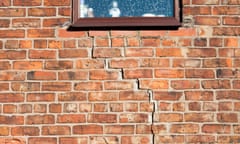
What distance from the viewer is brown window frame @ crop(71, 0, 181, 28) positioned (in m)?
3.05

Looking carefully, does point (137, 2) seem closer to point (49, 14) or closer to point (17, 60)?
point (49, 14)

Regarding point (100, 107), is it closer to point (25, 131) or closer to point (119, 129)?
point (119, 129)

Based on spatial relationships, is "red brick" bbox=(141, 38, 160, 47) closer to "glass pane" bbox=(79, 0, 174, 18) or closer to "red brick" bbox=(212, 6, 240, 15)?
"glass pane" bbox=(79, 0, 174, 18)

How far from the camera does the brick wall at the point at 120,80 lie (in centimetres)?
299

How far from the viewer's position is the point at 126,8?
3152 millimetres

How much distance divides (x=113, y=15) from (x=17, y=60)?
79cm

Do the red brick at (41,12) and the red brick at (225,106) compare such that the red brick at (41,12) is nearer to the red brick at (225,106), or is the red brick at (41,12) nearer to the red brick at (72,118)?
the red brick at (72,118)

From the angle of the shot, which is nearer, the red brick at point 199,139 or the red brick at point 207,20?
the red brick at point 199,139

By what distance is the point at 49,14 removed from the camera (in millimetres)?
3107

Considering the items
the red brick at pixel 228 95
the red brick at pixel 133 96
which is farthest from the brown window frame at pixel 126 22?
the red brick at pixel 228 95

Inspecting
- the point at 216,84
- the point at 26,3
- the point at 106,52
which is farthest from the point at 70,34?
the point at 216,84

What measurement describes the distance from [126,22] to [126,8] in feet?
0.49

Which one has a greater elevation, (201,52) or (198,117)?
(201,52)

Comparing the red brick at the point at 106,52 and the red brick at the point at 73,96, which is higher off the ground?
the red brick at the point at 106,52
